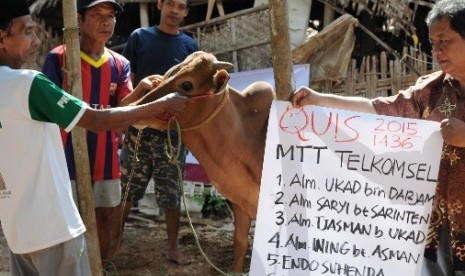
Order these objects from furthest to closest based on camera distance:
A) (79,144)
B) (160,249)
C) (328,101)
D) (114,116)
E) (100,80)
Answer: (160,249) → (100,80) → (79,144) → (328,101) → (114,116)

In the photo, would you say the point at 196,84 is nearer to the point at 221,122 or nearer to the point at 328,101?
the point at 221,122

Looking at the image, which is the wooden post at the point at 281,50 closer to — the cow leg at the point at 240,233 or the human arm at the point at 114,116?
the human arm at the point at 114,116

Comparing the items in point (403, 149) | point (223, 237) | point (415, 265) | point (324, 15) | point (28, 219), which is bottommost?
point (223, 237)

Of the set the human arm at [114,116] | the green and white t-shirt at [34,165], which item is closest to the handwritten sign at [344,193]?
the human arm at [114,116]

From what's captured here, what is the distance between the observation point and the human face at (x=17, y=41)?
2.59m

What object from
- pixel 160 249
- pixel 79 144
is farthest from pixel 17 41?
pixel 160 249

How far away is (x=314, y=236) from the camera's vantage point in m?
2.76

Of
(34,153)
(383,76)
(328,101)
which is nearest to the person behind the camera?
(34,153)

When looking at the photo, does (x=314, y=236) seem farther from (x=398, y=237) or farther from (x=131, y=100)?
(x=131, y=100)

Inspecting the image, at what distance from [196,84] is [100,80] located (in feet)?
2.93

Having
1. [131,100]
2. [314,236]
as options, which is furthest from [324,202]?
[131,100]

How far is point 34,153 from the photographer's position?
2555 mm

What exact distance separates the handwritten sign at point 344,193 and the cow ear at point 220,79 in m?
0.72

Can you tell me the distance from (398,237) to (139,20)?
7.41 metres
